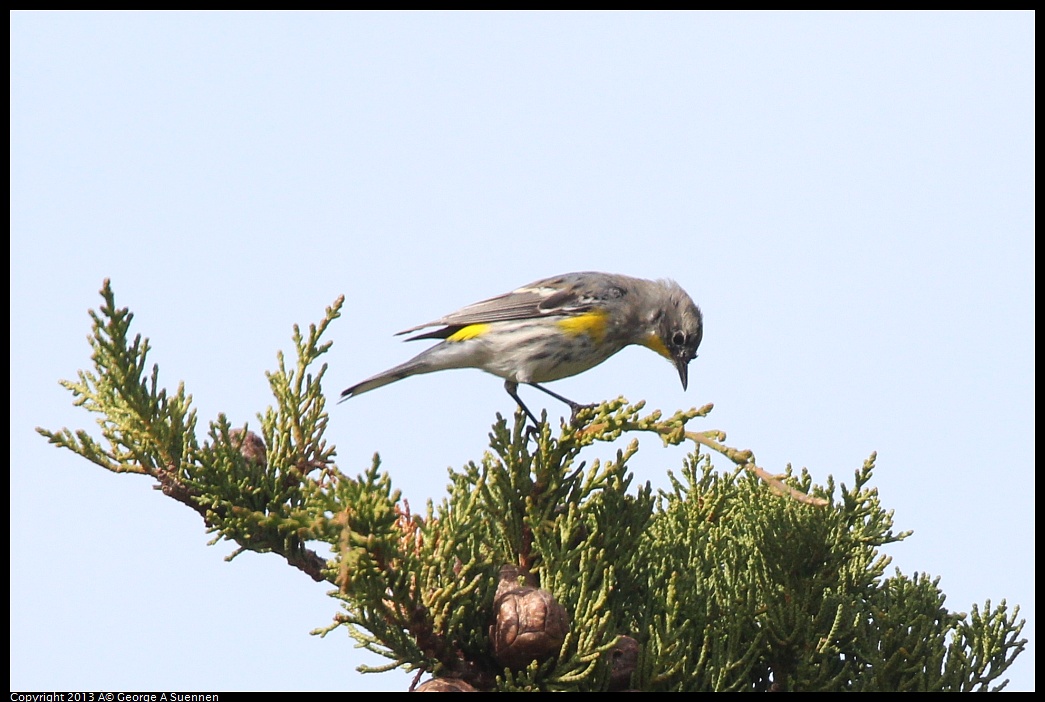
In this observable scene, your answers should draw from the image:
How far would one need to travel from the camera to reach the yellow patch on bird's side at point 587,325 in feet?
22.7

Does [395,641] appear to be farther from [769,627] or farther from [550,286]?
[550,286]

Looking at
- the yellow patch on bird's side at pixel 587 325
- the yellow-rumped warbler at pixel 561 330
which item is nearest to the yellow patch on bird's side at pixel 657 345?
the yellow-rumped warbler at pixel 561 330

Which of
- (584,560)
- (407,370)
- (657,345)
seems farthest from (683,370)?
(584,560)

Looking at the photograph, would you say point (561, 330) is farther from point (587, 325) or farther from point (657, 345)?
point (657, 345)

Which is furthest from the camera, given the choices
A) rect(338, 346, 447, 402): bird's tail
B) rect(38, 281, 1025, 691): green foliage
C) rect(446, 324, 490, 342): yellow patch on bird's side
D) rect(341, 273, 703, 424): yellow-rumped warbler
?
rect(446, 324, 490, 342): yellow patch on bird's side

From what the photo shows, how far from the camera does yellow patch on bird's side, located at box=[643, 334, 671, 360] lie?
7.21m

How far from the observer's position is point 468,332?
710 cm

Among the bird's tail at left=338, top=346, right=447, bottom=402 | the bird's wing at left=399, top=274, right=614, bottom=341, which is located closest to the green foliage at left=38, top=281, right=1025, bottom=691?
the bird's tail at left=338, top=346, right=447, bottom=402

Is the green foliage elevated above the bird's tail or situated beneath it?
situated beneath

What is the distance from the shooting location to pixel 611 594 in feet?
12.7

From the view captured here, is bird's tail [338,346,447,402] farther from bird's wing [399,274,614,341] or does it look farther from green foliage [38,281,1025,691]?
green foliage [38,281,1025,691]

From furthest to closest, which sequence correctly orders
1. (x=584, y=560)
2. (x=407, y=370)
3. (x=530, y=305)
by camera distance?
(x=530, y=305) < (x=407, y=370) < (x=584, y=560)

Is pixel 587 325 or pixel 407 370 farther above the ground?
pixel 587 325

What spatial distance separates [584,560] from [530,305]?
361cm
